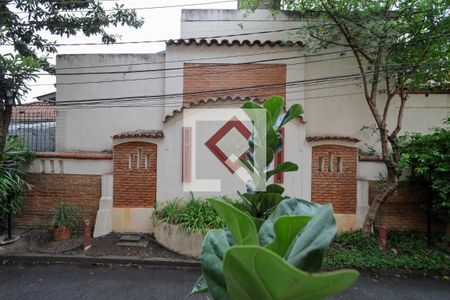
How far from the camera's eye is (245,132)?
5.82m

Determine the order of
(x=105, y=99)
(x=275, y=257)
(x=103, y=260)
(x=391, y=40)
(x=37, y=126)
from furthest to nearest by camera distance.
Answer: (x=37, y=126) → (x=105, y=99) → (x=391, y=40) → (x=103, y=260) → (x=275, y=257)

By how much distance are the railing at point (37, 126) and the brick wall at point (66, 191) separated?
1.08m

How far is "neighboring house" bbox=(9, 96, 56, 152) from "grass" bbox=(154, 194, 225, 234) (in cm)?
352

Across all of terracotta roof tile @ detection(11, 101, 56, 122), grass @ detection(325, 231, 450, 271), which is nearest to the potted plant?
terracotta roof tile @ detection(11, 101, 56, 122)

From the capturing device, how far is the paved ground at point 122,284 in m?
4.13

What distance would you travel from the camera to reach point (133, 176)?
19.8 ft

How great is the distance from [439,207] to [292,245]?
6118mm

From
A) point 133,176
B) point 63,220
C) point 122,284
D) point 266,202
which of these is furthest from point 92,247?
point 266,202

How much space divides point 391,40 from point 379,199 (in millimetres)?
3040

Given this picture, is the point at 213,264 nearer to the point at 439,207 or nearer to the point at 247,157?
the point at 247,157

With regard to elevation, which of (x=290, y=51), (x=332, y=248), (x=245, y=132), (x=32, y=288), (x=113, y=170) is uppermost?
(x=290, y=51)

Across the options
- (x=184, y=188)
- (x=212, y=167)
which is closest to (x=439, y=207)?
(x=212, y=167)

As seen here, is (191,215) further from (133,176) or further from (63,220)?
(63,220)

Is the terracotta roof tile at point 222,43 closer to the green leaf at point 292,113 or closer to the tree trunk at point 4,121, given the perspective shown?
the tree trunk at point 4,121
